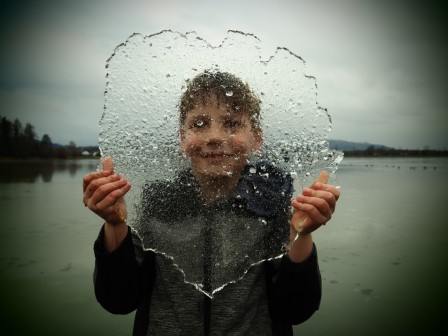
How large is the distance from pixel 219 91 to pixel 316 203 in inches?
23.0

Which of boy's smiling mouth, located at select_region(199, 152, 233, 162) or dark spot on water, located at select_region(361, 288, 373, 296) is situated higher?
boy's smiling mouth, located at select_region(199, 152, 233, 162)

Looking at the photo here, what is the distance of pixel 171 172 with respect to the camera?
1503 millimetres

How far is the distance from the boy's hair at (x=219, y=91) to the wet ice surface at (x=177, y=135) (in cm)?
2

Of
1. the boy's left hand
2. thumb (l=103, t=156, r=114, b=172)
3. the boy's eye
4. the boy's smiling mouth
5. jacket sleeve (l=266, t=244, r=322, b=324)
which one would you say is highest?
the boy's eye

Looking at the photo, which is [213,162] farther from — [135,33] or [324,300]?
[324,300]

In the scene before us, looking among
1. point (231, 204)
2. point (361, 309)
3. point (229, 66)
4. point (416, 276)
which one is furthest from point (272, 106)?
point (416, 276)

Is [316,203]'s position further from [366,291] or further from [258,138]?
[366,291]

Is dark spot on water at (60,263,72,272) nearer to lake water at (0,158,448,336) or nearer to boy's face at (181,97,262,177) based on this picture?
lake water at (0,158,448,336)

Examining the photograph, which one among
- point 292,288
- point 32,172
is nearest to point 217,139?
point 292,288

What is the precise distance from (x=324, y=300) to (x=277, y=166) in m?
3.78

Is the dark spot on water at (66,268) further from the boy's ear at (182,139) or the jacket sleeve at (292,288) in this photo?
the boy's ear at (182,139)

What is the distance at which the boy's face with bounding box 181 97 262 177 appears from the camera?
4.56 ft

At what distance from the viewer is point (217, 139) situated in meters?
1.39

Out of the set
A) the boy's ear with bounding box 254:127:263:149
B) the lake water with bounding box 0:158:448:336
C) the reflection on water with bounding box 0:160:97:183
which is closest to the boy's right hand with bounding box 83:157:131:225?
the boy's ear with bounding box 254:127:263:149
